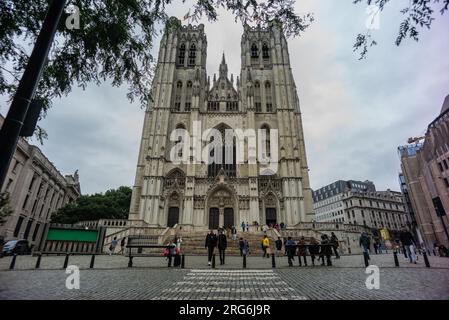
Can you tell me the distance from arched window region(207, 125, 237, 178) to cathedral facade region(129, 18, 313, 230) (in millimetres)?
130

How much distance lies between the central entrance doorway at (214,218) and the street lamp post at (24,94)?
25.3 meters

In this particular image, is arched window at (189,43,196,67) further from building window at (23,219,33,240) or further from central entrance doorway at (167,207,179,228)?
building window at (23,219,33,240)

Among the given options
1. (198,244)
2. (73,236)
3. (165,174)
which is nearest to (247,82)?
(165,174)

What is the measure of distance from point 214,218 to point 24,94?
25552 millimetres

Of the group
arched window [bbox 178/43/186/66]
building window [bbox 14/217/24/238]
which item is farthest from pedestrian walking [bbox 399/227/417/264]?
building window [bbox 14/217/24/238]

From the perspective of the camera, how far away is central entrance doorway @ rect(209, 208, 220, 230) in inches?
1047

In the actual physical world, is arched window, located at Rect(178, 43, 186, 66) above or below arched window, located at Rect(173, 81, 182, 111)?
above

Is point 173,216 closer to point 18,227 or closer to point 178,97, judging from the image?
point 178,97

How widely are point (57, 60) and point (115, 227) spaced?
20.0 meters

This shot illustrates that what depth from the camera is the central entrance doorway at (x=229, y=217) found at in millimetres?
26531

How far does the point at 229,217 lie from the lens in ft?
87.8

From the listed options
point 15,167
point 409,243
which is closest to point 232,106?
point 409,243
